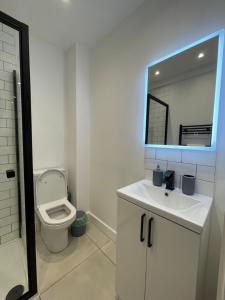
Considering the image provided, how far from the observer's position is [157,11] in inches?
51.0

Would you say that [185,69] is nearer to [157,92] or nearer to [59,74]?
[157,92]

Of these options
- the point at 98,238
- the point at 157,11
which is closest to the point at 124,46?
the point at 157,11

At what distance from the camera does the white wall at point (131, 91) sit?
1044 mm

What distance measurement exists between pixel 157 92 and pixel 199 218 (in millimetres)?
1086

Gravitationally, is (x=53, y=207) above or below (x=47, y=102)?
below

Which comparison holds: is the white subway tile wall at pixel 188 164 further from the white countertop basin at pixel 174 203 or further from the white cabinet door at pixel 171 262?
the white cabinet door at pixel 171 262

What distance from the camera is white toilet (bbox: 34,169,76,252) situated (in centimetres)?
160

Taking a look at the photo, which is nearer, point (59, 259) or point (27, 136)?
point (27, 136)

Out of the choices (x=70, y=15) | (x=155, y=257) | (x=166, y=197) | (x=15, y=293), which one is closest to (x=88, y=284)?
(x=15, y=293)

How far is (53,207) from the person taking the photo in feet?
5.97

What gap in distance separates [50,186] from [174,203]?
148 cm

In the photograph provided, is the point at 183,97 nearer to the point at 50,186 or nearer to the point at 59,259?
the point at 50,186

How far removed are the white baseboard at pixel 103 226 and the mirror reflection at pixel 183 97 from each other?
127 cm

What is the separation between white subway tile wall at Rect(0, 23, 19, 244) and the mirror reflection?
149 centimetres
